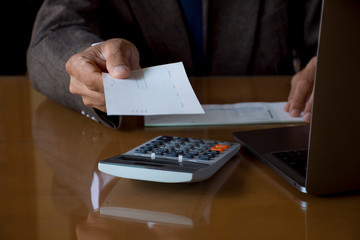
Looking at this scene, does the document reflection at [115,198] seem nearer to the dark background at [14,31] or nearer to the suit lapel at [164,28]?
the suit lapel at [164,28]

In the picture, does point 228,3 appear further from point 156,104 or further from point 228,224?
point 228,224

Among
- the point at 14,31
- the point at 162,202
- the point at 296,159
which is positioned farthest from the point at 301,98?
the point at 14,31

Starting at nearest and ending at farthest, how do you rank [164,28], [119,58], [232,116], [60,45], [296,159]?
1. [296,159]
2. [119,58]
3. [232,116]
4. [60,45]
5. [164,28]

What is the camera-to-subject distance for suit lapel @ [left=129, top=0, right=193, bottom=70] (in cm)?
115

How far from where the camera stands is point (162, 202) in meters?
0.43

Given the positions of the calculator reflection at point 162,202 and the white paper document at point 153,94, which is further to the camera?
the white paper document at point 153,94

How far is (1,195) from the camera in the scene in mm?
455

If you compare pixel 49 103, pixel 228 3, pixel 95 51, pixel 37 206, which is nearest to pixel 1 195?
pixel 37 206

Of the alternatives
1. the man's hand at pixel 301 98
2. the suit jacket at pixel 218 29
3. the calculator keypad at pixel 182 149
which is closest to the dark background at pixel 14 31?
the suit jacket at pixel 218 29

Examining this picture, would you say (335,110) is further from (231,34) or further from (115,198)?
(231,34)

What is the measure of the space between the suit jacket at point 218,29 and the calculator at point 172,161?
550 mm

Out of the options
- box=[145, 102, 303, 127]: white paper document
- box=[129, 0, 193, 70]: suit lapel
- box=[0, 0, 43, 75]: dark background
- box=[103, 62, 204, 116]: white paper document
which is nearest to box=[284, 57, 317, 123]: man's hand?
box=[145, 102, 303, 127]: white paper document

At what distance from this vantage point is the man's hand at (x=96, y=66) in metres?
0.65

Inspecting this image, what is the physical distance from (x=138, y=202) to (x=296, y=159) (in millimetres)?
188
